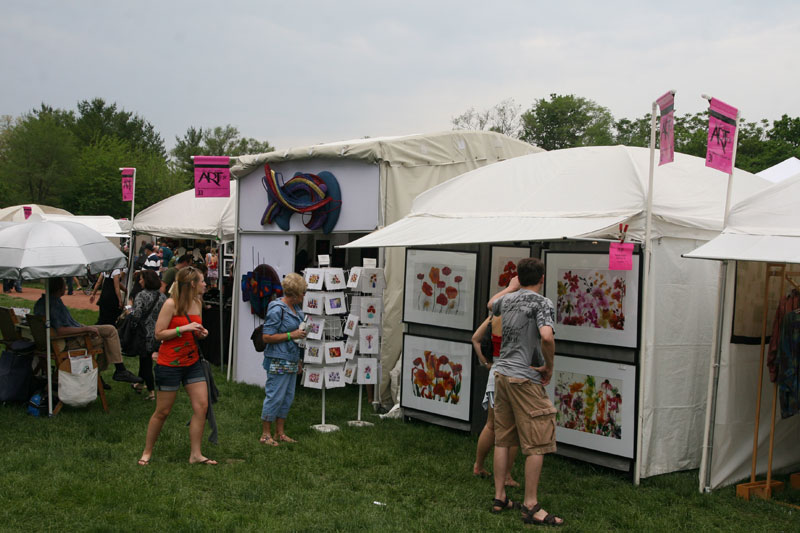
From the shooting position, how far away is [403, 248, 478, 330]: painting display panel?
7.18 meters

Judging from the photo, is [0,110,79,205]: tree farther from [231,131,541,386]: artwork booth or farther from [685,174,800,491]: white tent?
[685,174,800,491]: white tent

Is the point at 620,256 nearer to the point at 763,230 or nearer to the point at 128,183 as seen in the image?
the point at 763,230

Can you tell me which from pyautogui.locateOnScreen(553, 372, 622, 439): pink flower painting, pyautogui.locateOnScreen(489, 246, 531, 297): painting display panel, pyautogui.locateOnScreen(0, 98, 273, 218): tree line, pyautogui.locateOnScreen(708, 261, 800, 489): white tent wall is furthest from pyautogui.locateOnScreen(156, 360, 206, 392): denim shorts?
pyautogui.locateOnScreen(0, 98, 273, 218): tree line

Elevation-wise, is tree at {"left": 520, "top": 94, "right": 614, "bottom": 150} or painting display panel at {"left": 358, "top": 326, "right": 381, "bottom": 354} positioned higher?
tree at {"left": 520, "top": 94, "right": 614, "bottom": 150}

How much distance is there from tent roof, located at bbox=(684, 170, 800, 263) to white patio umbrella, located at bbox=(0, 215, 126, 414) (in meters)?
5.60

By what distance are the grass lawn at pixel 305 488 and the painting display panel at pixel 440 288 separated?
1.19 metres

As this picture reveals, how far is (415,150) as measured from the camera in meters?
8.41

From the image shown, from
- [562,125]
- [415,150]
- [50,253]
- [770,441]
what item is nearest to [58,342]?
[50,253]

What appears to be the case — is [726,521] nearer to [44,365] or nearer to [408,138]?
[408,138]

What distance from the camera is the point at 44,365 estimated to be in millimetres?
7930

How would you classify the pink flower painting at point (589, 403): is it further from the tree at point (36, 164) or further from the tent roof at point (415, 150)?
the tree at point (36, 164)

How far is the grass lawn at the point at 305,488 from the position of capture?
A: 4688 mm

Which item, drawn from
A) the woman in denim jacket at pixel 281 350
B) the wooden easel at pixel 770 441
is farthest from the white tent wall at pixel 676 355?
the woman in denim jacket at pixel 281 350

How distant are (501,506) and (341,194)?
15.5 feet
